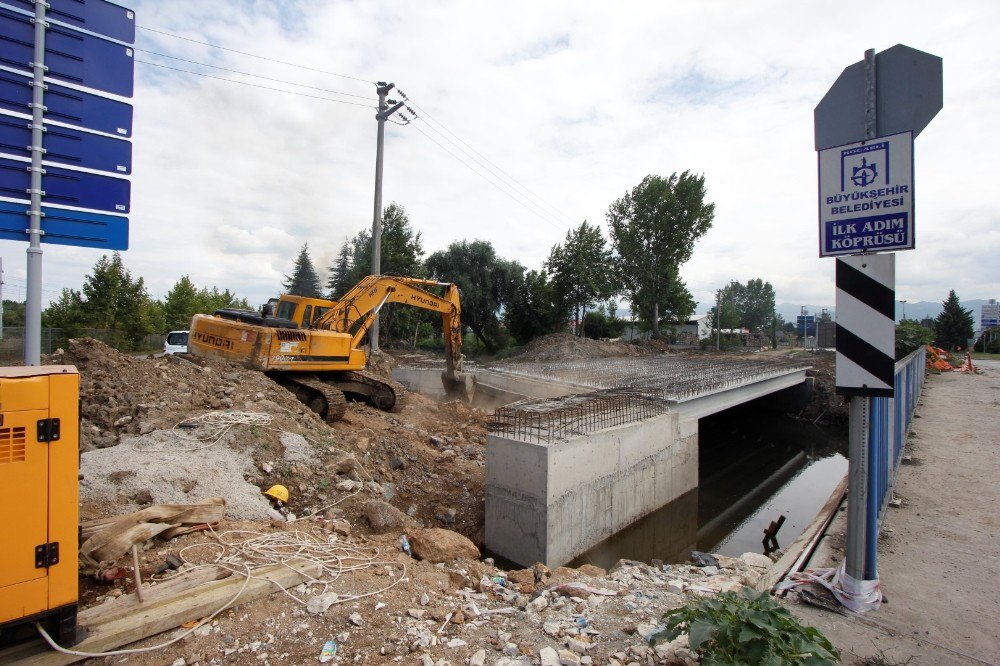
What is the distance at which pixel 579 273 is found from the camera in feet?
124

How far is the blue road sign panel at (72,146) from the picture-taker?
381cm

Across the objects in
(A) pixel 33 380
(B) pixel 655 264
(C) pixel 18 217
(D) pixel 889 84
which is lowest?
(A) pixel 33 380

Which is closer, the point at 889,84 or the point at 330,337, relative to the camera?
the point at 889,84

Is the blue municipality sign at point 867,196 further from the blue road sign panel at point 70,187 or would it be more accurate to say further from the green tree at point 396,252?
the green tree at point 396,252

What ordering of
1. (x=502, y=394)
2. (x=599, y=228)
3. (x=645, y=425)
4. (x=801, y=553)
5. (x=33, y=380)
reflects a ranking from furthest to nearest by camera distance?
(x=599, y=228) < (x=502, y=394) < (x=645, y=425) < (x=801, y=553) < (x=33, y=380)

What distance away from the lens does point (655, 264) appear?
40625 millimetres

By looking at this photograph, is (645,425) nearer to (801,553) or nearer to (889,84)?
(801,553)

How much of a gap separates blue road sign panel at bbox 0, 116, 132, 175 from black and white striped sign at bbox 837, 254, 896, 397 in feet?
17.9

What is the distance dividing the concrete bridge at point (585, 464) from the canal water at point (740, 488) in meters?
0.39

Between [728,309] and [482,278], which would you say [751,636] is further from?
[728,309]

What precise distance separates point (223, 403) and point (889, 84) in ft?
28.8

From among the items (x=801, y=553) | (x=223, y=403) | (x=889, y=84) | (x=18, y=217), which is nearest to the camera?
(x=889, y=84)

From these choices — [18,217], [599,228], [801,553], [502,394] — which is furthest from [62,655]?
[599,228]

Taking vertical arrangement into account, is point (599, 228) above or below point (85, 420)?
above
